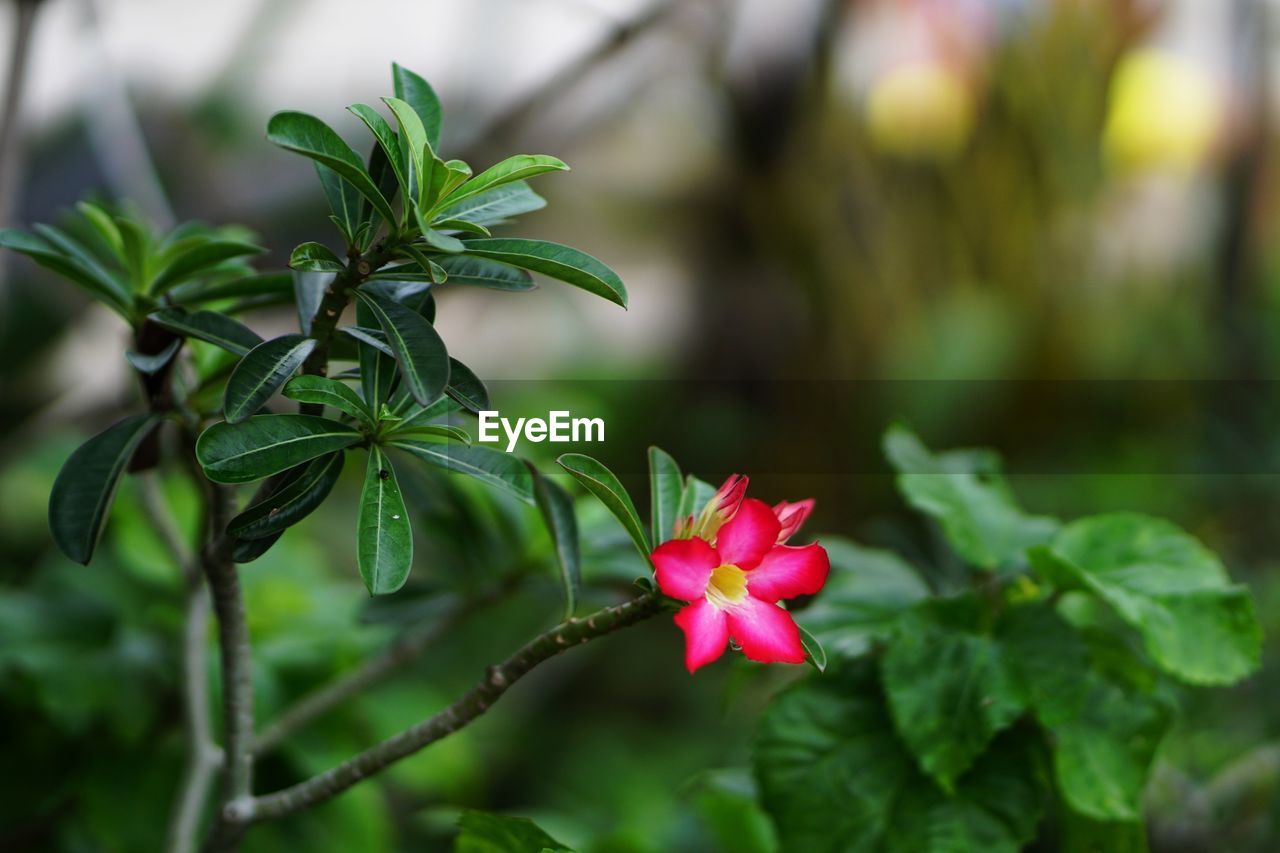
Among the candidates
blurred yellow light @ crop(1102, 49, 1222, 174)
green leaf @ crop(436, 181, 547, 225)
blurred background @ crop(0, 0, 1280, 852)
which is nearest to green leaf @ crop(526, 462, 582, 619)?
green leaf @ crop(436, 181, 547, 225)

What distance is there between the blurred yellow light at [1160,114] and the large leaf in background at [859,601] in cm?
214

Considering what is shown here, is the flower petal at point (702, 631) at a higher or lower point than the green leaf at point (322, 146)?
lower

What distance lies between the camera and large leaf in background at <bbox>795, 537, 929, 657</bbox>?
2.03 feet

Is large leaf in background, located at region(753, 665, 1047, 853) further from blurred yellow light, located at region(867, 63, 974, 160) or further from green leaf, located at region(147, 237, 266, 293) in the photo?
blurred yellow light, located at region(867, 63, 974, 160)

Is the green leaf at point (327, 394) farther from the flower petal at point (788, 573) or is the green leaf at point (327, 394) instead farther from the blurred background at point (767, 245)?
the blurred background at point (767, 245)

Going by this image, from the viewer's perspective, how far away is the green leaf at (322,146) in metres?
0.41

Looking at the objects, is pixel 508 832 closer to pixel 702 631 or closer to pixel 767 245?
pixel 702 631

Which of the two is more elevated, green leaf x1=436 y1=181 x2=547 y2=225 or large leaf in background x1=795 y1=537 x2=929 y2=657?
green leaf x1=436 y1=181 x2=547 y2=225

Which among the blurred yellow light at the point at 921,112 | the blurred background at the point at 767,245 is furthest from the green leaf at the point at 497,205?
the blurred yellow light at the point at 921,112

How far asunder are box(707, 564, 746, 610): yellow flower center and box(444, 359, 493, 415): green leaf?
122mm

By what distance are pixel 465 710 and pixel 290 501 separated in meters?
0.12

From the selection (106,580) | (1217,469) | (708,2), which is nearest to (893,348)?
(1217,469)

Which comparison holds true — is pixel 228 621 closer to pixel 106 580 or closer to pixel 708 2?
pixel 106 580

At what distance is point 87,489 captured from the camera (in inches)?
18.7
